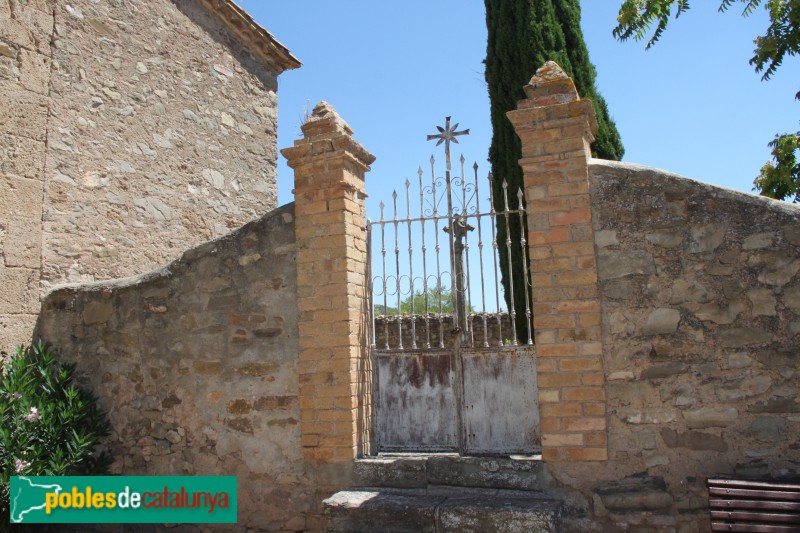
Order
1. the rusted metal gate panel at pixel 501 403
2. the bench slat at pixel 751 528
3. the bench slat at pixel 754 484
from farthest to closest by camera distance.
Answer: the rusted metal gate panel at pixel 501 403, the bench slat at pixel 754 484, the bench slat at pixel 751 528

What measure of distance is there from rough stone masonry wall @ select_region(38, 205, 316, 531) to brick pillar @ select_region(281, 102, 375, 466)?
0.12 meters

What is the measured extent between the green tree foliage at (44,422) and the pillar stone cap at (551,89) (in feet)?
13.7

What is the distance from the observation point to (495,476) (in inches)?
→ 166

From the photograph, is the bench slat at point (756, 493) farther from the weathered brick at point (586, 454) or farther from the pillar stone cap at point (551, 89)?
the pillar stone cap at point (551, 89)

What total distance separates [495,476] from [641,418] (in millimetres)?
979

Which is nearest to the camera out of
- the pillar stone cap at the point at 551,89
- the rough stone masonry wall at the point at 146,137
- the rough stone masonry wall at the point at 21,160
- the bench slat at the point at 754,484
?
the bench slat at the point at 754,484

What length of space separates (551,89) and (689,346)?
1846mm

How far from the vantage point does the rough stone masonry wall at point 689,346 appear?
3795 millimetres

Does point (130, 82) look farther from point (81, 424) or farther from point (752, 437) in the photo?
point (752, 437)

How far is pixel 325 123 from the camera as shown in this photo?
4.91 m

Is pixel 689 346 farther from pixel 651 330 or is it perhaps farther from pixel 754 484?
pixel 754 484

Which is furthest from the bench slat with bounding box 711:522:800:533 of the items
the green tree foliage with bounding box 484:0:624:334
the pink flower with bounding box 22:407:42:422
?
the green tree foliage with bounding box 484:0:624:334

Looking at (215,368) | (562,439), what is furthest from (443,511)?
(215,368)

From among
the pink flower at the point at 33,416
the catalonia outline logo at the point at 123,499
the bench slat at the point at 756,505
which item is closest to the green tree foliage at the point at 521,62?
the catalonia outline logo at the point at 123,499
